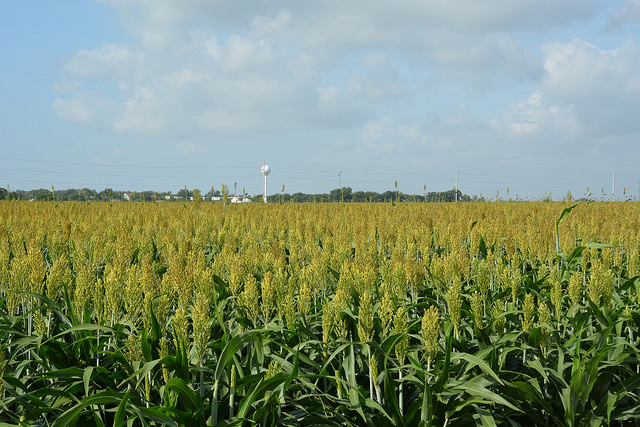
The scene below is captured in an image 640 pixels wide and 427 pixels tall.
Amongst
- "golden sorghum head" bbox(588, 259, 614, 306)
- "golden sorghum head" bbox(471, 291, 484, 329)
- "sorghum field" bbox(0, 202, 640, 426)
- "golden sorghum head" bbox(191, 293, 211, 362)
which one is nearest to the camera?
"golden sorghum head" bbox(191, 293, 211, 362)

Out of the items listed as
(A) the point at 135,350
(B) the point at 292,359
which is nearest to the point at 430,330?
(B) the point at 292,359

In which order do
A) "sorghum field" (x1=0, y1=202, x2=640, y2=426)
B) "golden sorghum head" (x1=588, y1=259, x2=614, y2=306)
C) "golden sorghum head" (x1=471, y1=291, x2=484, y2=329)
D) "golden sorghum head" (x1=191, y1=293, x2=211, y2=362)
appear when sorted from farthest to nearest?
"golden sorghum head" (x1=588, y1=259, x2=614, y2=306) < "golden sorghum head" (x1=471, y1=291, x2=484, y2=329) < "sorghum field" (x1=0, y1=202, x2=640, y2=426) < "golden sorghum head" (x1=191, y1=293, x2=211, y2=362)

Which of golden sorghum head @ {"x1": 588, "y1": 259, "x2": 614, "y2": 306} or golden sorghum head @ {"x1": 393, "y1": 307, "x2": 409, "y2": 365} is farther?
golden sorghum head @ {"x1": 588, "y1": 259, "x2": 614, "y2": 306}

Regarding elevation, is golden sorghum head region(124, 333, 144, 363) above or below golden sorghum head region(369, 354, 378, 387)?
Answer: above

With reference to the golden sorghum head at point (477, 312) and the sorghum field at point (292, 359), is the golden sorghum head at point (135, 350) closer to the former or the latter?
the sorghum field at point (292, 359)

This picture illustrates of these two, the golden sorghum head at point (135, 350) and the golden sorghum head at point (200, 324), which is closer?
the golden sorghum head at point (200, 324)

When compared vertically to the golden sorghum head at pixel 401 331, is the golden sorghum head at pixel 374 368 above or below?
below

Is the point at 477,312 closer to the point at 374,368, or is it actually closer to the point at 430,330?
the point at 430,330

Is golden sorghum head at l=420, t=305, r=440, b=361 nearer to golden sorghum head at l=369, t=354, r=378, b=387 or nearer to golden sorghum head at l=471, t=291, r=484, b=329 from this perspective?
golden sorghum head at l=369, t=354, r=378, b=387

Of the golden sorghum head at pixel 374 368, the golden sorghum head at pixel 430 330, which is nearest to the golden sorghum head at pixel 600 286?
the golden sorghum head at pixel 430 330

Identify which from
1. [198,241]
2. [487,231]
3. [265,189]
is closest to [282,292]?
[198,241]

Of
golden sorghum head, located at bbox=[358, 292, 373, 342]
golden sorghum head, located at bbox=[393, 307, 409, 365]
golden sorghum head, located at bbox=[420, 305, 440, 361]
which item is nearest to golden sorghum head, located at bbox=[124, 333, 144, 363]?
golden sorghum head, located at bbox=[358, 292, 373, 342]

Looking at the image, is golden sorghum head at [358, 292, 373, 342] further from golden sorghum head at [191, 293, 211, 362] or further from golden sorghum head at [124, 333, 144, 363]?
golden sorghum head at [124, 333, 144, 363]

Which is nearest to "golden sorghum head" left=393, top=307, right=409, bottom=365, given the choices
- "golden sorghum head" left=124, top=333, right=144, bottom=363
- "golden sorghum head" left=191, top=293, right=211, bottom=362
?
"golden sorghum head" left=191, top=293, right=211, bottom=362
